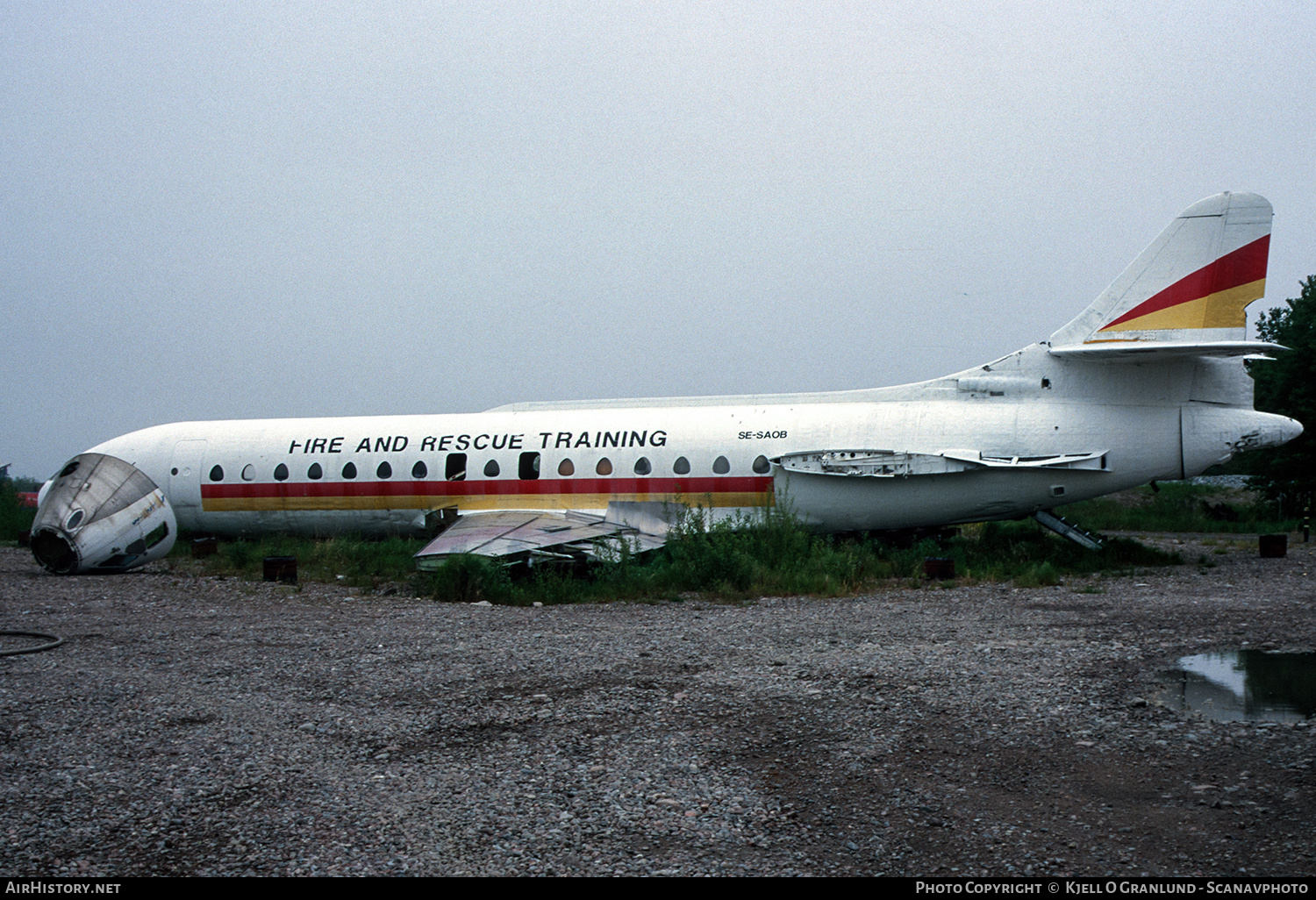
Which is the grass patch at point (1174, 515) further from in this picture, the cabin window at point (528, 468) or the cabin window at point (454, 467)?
the cabin window at point (454, 467)

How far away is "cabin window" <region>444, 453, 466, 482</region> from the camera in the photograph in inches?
747

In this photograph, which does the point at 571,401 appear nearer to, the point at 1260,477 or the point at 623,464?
the point at 623,464

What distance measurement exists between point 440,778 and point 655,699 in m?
2.07

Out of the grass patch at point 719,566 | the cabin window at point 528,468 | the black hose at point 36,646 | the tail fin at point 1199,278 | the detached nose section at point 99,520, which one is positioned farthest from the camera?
the cabin window at point 528,468

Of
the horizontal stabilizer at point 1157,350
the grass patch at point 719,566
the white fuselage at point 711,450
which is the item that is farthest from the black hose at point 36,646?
the horizontal stabilizer at point 1157,350

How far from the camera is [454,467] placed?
1903cm

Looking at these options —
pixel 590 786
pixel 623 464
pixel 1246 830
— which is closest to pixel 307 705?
pixel 590 786

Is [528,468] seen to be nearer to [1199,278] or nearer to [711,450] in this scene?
[711,450]

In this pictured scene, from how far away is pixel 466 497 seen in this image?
18984mm

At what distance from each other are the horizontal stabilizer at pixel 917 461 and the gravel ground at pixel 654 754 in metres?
5.09

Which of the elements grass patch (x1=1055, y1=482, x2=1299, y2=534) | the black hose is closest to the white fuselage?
grass patch (x1=1055, y1=482, x2=1299, y2=534)

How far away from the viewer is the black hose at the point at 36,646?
29.6ft

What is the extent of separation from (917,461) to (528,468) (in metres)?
7.25
